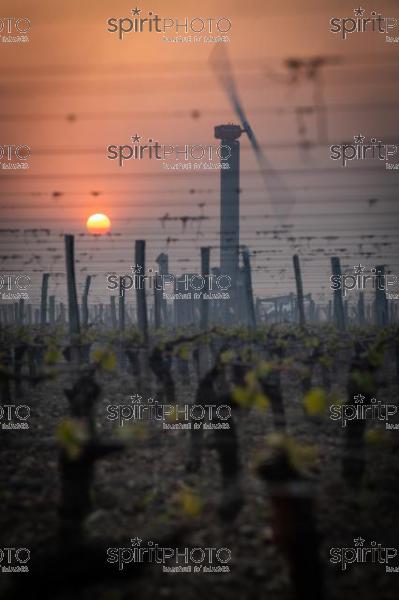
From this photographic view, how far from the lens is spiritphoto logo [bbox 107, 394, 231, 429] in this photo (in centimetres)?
539

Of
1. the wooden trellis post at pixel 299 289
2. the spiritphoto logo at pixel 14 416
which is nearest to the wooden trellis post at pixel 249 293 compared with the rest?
the wooden trellis post at pixel 299 289

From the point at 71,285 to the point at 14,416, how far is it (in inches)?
114

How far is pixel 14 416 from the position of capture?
7973 millimetres

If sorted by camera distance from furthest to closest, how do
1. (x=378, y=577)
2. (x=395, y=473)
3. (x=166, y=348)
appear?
(x=166, y=348) → (x=395, y=473) → (x=378, y=577)

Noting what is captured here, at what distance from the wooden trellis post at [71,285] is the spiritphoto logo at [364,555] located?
6898mm

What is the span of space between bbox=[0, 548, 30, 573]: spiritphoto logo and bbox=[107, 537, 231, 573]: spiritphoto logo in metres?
0.74

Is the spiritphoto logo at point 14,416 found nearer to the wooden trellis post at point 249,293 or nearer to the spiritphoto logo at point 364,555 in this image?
the spiritphoto logo at point 364,555

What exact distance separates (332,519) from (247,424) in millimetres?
2938

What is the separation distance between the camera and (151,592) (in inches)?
131

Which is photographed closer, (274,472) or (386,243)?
(274,472)

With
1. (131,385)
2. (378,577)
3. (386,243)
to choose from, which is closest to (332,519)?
(378,577)

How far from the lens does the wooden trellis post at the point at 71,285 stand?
10.0m

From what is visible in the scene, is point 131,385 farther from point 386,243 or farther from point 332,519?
point 332,519

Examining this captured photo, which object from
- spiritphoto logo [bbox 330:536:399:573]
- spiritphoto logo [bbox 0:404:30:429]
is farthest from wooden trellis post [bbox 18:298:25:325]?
spiritphoto logo [bbox 330:536:399:573]
